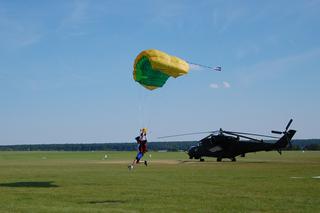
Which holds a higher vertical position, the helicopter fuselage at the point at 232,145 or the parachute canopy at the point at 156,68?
the parachute canopy at the point at 156,68

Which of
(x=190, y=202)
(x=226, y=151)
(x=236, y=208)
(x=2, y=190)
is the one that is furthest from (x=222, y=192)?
(x=226, y=151)

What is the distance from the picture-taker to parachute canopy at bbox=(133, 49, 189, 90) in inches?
944

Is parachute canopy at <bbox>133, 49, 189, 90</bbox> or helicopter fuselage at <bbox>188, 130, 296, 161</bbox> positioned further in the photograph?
helicopter fuselage at <bbox>188, 130, 296, 161</bbox>

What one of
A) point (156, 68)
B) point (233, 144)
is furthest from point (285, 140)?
point (156, 68)

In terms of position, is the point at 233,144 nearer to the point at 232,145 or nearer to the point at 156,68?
the point at 232,145

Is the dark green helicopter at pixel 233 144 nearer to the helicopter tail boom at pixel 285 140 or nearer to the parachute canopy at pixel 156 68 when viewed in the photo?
the helicopter tail boom at pixel 285 140

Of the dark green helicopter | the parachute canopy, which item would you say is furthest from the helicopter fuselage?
the parachute canopy

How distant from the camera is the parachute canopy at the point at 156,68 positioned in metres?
24.0

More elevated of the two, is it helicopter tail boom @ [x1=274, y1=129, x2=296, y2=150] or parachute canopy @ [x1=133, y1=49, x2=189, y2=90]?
parachute canopy @ [x1=133, y1=49, x2=189, y2=90]

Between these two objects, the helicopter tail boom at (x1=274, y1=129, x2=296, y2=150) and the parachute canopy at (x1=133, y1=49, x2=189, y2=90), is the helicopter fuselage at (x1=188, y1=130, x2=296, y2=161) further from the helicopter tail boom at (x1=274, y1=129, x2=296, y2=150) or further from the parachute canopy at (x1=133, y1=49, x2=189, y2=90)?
the parachute canopy at (x1=133, y1=49, x2=189, y2=90)

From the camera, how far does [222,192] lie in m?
19.7

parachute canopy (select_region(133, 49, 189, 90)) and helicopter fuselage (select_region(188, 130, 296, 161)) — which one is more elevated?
parachute canopy (select_region(133, 49, 189, 90))

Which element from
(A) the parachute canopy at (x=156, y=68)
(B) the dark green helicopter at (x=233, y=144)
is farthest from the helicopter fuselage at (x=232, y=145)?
(A) the parachute canopy at (x=156, y=68)

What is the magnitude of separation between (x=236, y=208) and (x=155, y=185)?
8427 mm
